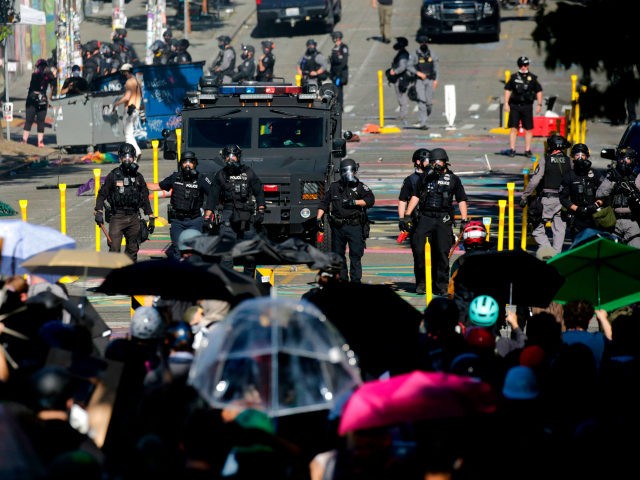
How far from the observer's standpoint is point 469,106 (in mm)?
38781

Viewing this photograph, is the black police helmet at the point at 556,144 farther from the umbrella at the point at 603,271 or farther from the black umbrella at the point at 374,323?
the black umbrella at the point at 374,323

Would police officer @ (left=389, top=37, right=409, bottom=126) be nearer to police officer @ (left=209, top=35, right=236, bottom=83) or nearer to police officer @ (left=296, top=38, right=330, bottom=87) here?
police officer @ (left=296, top=38, right=330, bottom=87)

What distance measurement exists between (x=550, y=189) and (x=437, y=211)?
7.13ft

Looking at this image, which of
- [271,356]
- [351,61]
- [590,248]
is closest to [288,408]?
[271,356]

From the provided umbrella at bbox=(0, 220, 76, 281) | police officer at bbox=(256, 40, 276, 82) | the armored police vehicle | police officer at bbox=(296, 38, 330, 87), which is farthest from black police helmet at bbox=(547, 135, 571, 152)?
police officer at bbox=(256, 40, 276, 82)

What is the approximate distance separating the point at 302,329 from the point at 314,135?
43.3 ft

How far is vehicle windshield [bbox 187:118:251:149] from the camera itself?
21.5m

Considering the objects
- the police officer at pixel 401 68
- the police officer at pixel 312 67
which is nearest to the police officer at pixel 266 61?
the police officer at pixel 312 67

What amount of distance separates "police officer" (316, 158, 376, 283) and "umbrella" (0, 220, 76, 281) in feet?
18.9

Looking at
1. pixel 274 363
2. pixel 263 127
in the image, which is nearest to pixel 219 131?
pixel 263 127

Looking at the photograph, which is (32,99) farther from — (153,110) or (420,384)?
(420,384)

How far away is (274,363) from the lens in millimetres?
8305

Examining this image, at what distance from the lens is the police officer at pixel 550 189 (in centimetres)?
1927

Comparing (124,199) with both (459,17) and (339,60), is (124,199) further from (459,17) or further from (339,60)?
(459,17)
